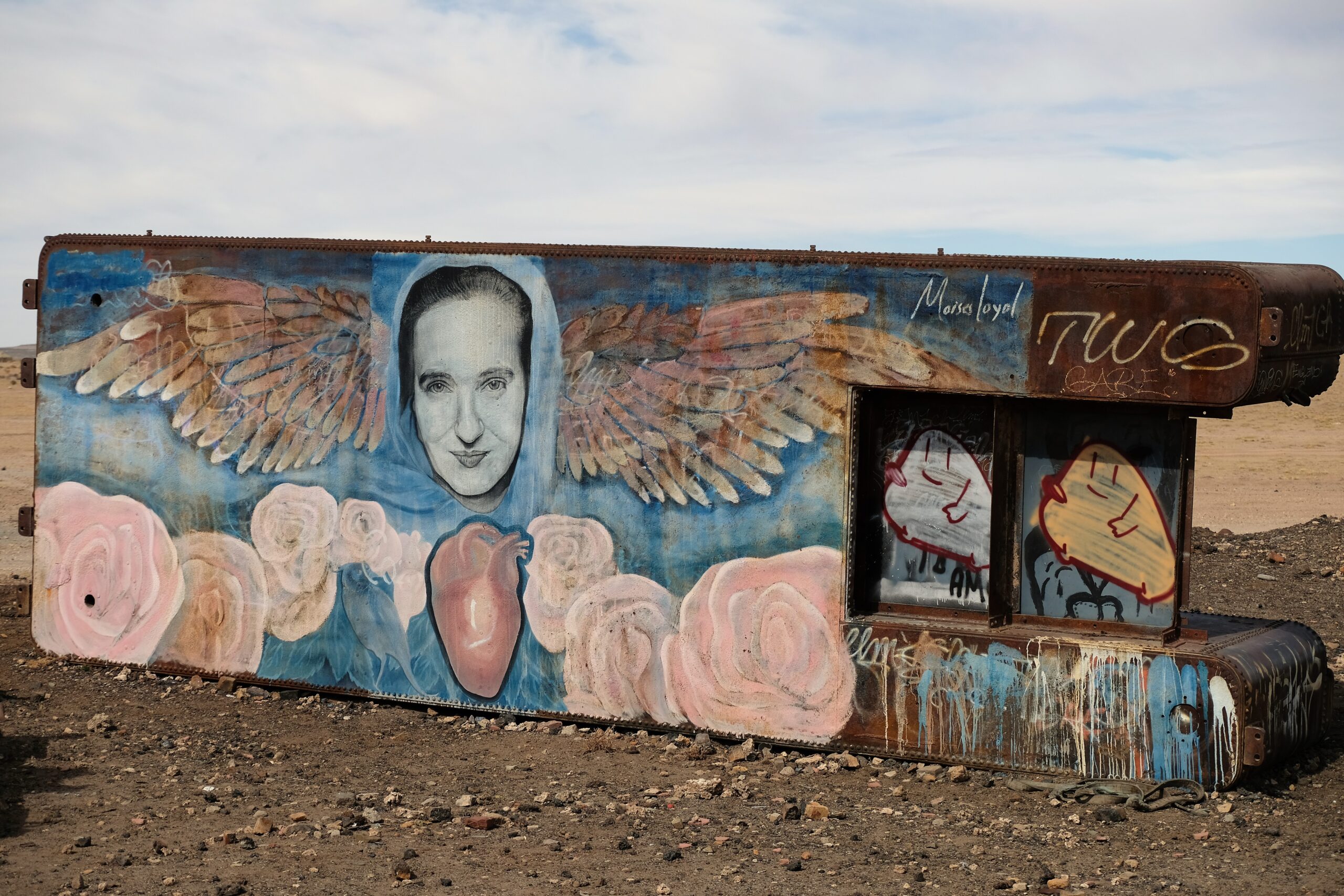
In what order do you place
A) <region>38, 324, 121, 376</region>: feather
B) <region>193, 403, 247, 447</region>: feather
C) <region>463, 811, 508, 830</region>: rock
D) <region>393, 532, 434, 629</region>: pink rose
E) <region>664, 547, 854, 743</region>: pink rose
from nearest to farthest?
<region>463, 811, 508, 830</region>: rock → <region>664, 547, 854, 743</region>: pink rose → <region>393, 532, 434, 629</region>: pink rose → <region>193, 403, 247, 447</region>: feather → <region>38, 324, 121, 376</region>: feather

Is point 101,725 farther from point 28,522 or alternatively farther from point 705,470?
point 705,470

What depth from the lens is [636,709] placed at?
27.4 feet

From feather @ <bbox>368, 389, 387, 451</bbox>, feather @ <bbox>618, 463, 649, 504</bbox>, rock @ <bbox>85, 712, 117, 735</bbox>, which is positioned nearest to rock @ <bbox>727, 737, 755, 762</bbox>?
feather @ <bbox>618, 463, 649, 504</bbox>

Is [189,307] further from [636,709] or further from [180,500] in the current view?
[636,709]

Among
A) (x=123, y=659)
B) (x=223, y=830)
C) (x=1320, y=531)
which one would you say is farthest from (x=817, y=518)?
(x=1320, y=531)

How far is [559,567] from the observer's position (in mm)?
8523

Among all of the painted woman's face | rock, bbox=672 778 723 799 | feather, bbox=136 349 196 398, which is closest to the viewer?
rock, bbox=672 778 723 799

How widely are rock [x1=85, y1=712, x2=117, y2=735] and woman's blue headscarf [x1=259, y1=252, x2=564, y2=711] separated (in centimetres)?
111

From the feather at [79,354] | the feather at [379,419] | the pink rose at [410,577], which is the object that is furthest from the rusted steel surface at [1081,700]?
the feather at [79,354]

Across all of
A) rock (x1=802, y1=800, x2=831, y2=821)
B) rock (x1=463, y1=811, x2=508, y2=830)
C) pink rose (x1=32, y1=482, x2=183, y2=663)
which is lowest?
rock (x1=463, y1=811, x2=508, y2=830)

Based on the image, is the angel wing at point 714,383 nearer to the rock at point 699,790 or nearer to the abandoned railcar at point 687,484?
the abandoned railcar at point 687,484

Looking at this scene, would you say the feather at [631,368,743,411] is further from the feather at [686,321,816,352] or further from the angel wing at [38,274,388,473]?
the angel wing at [38,274,388,473]

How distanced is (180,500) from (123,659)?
3.94 feet

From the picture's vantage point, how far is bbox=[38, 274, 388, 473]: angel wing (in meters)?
9.05
